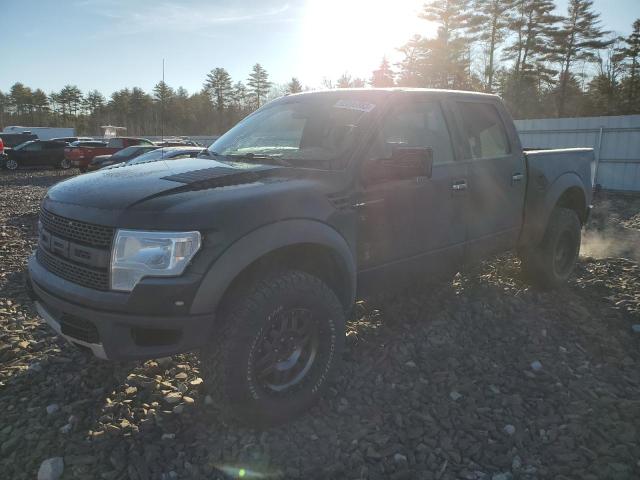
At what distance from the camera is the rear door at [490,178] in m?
3.93

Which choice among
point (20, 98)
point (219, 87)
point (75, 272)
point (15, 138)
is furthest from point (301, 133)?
point (20, 98)

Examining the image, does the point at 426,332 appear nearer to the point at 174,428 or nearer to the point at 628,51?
the point at 174,428

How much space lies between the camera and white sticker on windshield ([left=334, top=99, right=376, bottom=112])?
10.8 ft

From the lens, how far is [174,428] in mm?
2715

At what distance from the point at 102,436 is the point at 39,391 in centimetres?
75

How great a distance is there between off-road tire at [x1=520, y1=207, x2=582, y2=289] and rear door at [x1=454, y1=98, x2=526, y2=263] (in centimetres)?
42

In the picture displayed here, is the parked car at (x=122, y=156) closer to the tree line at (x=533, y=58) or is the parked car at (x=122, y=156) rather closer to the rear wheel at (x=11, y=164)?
the rear wheel at (x=11, y=164)

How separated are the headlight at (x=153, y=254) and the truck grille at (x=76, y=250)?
0.38 feet

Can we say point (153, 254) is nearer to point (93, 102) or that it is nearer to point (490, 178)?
point (490, 178)

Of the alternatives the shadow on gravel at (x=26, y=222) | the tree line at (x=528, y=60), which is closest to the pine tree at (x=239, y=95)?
the tree line at (x=528, y=60)

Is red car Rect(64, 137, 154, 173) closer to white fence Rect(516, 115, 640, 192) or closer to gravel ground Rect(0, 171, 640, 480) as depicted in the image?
white fence Rect(516, 115, 640, 192)

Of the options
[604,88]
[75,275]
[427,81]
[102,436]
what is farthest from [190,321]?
[604,88]

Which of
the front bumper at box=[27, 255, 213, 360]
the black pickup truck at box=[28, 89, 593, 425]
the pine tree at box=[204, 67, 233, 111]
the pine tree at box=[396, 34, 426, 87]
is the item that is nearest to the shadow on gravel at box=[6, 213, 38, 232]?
the black pickup truck at box=[28, 89, 593, 425]

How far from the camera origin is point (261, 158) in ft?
10.8
